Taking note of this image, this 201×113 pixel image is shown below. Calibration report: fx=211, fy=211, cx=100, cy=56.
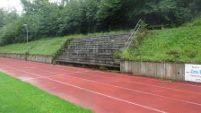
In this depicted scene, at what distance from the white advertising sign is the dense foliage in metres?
7.78

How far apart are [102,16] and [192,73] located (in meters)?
13.8

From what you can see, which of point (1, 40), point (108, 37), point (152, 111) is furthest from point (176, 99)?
point (1, 40)

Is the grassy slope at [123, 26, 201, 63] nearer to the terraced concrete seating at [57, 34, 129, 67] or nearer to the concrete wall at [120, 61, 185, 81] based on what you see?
the concrete wall at [120, 61, 185, 81]

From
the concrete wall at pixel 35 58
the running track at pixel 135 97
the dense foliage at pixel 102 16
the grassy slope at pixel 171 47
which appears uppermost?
the dense foliage at pixel 102 16

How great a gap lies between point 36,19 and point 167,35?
2990 cm

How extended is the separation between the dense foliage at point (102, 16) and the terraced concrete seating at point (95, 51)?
3.64 m

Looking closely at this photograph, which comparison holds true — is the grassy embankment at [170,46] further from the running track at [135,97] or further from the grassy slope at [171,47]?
the running track at [135,97]

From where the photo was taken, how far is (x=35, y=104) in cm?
633

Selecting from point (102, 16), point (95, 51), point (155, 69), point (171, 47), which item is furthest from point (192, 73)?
point (102, 16)

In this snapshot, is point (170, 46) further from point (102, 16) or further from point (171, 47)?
point (102, 16)

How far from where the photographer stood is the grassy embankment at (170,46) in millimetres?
11375

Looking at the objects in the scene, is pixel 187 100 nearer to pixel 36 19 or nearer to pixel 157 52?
pixel 157 52

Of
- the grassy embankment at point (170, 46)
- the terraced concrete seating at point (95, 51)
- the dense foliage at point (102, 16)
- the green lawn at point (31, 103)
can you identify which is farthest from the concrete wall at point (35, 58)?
the green lawn at point (31, 103)

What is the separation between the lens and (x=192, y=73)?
33.7 ft
